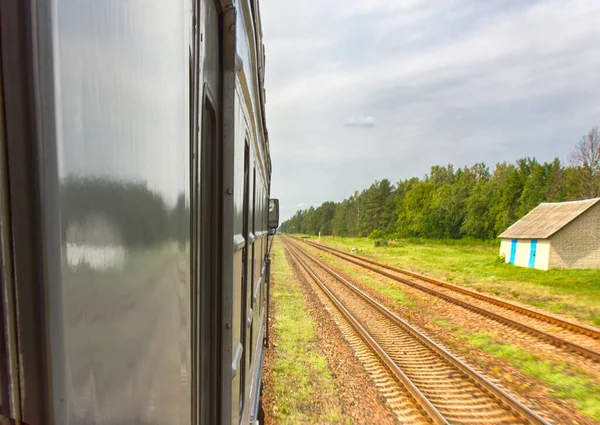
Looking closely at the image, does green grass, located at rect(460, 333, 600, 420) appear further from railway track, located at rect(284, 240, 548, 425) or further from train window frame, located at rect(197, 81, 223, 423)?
train window frame, located at rect(197, 81, 223, 423)

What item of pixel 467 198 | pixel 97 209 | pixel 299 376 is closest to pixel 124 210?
pixel 97 209

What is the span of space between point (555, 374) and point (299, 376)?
4.71m

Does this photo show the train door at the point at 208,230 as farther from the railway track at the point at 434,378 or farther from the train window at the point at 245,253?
the railway track at the point at 434,378

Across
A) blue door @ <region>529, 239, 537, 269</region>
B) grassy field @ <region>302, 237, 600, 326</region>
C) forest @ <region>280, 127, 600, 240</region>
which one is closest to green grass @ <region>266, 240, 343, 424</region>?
grassy field @ <region>302, 237, 600, 326</region>

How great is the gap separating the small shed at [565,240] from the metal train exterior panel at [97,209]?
23323 millimetres

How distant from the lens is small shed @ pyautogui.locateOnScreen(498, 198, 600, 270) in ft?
Answer: 64.7

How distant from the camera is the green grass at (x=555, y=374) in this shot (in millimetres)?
5656

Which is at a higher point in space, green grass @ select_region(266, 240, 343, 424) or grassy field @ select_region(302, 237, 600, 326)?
green grass @ select_region(266, 240, 343, 424)

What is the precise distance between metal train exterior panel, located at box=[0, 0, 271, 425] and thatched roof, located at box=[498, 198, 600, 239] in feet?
76.3

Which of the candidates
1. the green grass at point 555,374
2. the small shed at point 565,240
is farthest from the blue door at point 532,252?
the green grass at point 555,374

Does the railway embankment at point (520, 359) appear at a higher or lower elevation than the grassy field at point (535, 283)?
higher

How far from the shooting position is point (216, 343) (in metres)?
1.56

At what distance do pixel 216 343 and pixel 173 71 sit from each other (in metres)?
1.16

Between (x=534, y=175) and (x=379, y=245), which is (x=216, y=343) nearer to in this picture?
(x=379, y=245)
